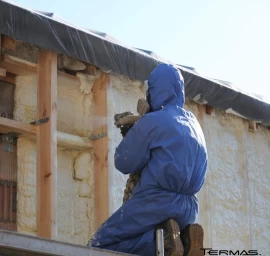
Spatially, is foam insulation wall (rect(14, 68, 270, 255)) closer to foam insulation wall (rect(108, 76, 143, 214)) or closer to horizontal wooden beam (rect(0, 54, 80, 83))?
foam insulation wall (rect(108, 76, 143, 214))

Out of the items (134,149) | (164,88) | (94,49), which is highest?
(94,49)

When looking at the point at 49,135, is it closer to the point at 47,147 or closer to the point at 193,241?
the point at 47,147

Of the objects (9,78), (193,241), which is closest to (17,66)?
(9,78)

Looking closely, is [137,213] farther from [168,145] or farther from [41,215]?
[41,215]

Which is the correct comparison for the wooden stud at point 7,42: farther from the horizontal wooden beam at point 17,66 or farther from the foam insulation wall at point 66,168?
the foam insulation wall at point 66,168

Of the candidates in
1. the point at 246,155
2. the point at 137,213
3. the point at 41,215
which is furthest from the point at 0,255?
the point at 246,155

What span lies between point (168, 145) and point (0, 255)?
58.6 inches

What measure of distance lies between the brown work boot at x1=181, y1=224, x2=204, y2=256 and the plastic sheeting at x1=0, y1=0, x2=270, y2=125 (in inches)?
90.8

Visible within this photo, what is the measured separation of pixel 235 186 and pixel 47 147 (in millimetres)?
2866

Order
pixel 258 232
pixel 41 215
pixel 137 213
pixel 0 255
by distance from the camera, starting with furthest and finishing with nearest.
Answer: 1. pixel 258 232
2. pixel 41 215
3. pixel 137 213
4. pixel 0 255

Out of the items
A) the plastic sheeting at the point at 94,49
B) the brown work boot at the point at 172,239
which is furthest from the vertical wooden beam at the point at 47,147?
the brown work boot at the point at 172,239

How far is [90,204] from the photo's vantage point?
7.93m

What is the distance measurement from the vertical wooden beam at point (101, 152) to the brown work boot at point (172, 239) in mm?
2217

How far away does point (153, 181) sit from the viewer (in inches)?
220
